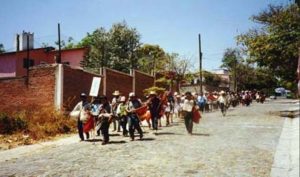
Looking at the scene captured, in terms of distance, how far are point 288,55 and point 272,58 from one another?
1326 millimetres

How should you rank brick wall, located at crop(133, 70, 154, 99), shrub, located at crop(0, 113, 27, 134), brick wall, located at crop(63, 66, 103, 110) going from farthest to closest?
brick wall, located at crop(133, 70, 154, 99)
brick wall, located at crop(63, 66, 103, 110)
shrub, located at crop(0, 113, 27, 134)

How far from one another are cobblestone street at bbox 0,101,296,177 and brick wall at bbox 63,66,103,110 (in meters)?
7.63

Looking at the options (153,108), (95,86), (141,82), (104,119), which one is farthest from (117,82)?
(104,119)

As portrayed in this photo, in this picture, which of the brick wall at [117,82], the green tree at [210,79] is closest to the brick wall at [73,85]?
the brick wall at [117,82]

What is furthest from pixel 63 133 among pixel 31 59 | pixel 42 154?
pixel 31 59

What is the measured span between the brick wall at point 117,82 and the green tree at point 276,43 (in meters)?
9.16

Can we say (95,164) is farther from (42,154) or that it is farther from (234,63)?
(234,63)

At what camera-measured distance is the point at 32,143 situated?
14.3m

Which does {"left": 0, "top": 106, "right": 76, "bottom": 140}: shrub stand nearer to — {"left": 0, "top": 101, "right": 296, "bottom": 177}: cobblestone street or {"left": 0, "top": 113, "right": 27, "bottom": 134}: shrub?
{"left": 0, "top": 113, "right": 27, "bottom": 134}: shrub

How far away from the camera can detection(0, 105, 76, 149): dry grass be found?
631 inches

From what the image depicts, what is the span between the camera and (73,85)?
21375mm

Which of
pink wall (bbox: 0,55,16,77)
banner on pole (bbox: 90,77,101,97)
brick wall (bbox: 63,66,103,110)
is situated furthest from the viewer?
pink wall (bbox: 0,55,16,77)

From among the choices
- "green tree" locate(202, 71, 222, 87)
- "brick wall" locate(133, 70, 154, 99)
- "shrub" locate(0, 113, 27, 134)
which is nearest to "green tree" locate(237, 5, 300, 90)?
"brick wall" locate(133, 70, 154, 99)

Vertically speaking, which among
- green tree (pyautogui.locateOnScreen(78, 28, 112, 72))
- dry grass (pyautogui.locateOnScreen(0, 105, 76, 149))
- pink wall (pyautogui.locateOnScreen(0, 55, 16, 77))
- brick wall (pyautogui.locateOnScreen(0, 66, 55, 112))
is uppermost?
green tree (pyautogui.locateOnScreen(78, 28, 112, 72))
